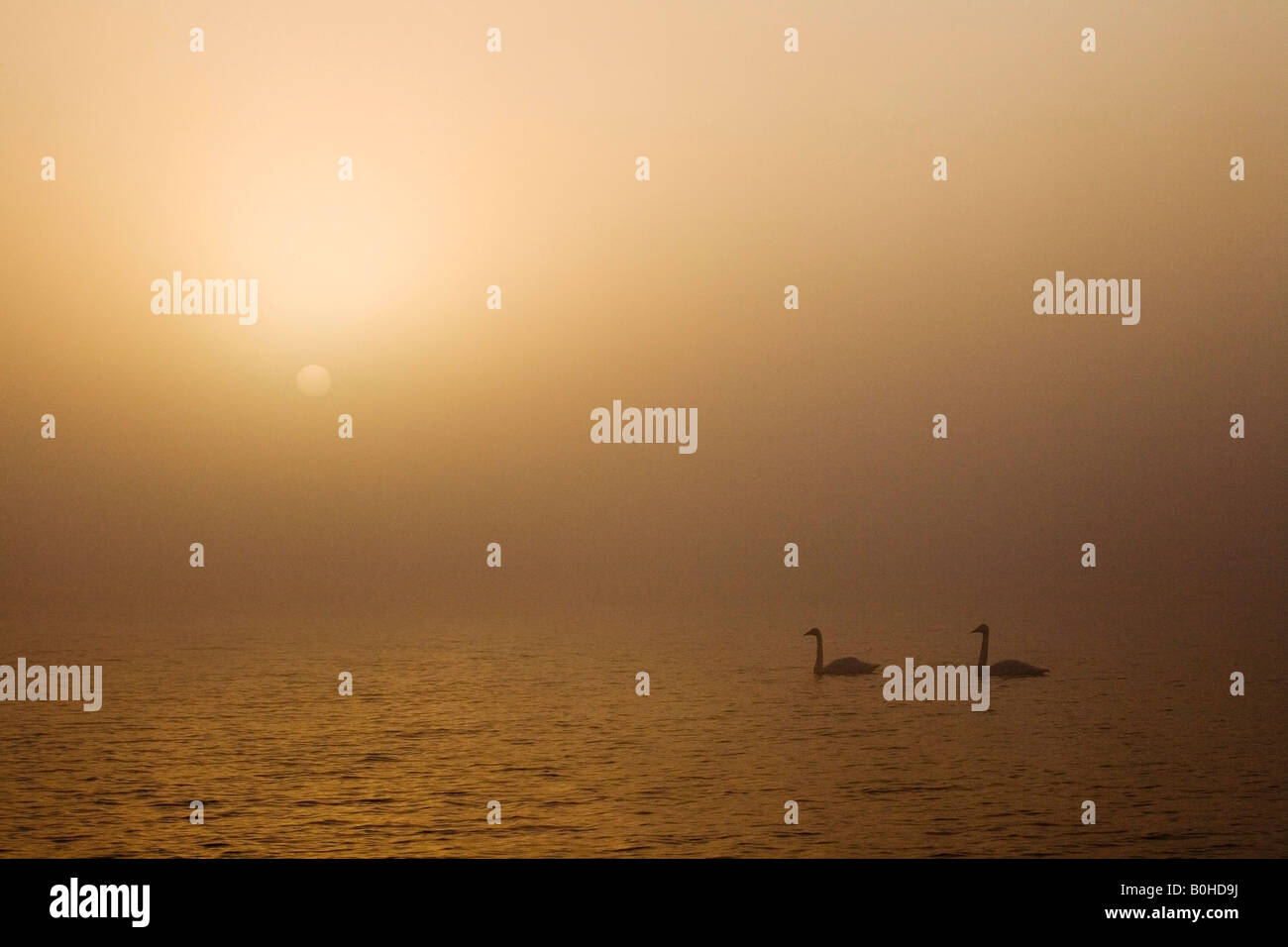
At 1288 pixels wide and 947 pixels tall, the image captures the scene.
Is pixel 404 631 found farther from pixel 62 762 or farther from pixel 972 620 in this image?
pixel 62 762

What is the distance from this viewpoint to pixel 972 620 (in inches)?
3634

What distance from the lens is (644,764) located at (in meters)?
26.7

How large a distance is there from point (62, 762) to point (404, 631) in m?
56.3

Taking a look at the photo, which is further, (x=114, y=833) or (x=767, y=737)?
(x=767, y=737)

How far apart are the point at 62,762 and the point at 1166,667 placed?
38.5 metres

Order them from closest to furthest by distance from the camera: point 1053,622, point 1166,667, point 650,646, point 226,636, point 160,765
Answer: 1. point 160,765
2. point 1166,667
3. point 650,646
4. point 226,636
5. point 1053,622

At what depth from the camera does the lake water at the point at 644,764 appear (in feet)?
63.7

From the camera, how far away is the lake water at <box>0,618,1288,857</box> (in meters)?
19.4

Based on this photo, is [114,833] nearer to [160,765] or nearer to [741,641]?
[160,765]

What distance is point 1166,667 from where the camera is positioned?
4838 centimetres
